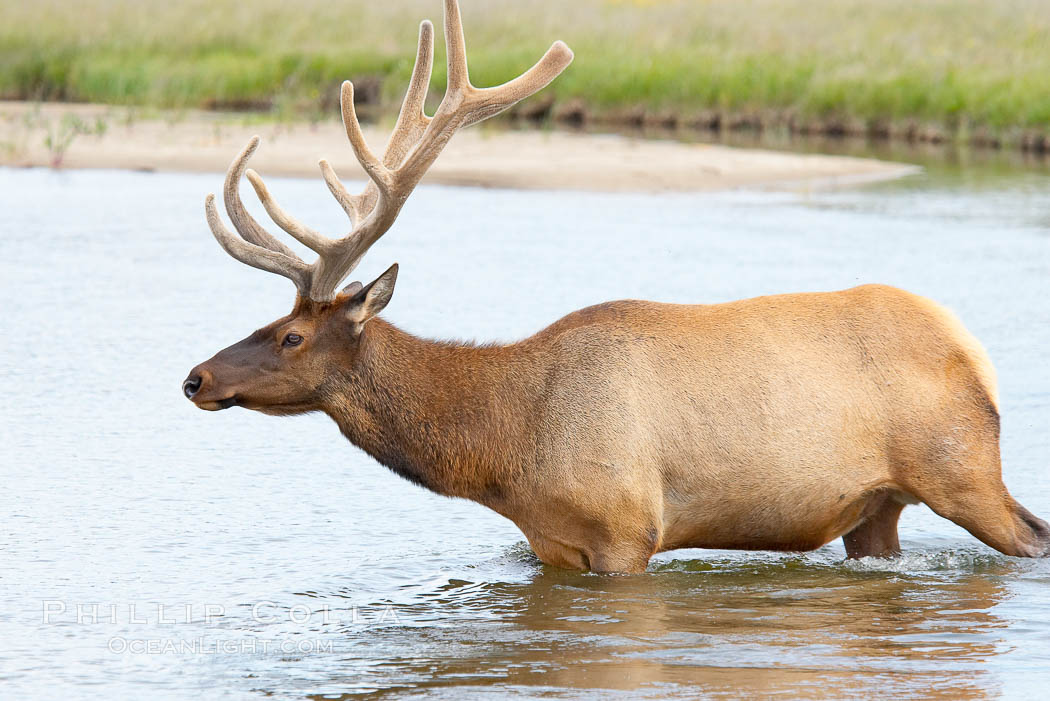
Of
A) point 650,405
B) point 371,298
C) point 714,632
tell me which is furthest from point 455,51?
point 714,632

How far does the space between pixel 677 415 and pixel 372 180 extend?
71.8 inches

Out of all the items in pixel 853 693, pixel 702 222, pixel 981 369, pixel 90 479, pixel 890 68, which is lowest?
pixel 853 693

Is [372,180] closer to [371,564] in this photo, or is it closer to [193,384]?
[193,384]

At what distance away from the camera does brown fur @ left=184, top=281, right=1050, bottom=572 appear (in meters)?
6.42

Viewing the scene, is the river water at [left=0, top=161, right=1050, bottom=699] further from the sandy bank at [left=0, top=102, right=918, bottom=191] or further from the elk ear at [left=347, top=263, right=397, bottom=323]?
the sandy bank at [left=0, top=102, right=918, bottom=191]

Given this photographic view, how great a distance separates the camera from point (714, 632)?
6266 mm

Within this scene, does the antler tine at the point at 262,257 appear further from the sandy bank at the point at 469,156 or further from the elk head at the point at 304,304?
the sandy bank at the point at 469,156

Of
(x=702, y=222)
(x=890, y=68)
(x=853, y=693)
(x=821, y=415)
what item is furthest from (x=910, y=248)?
(x=890, y=68)

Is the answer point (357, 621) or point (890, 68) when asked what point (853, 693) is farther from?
point (890, 68)

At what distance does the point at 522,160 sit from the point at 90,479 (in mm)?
13721

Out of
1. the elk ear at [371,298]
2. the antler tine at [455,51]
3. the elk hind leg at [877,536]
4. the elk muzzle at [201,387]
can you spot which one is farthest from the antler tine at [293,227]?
the elk hind leg at [877,536]

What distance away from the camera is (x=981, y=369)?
6621 millimetres

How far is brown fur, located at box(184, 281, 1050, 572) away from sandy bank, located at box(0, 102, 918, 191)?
13458 millimetres

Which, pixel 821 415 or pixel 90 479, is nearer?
pixel 821 415
